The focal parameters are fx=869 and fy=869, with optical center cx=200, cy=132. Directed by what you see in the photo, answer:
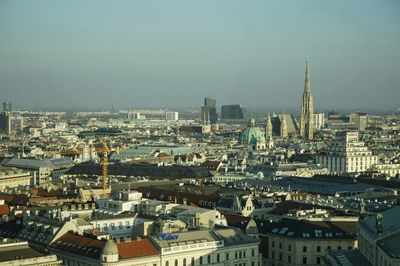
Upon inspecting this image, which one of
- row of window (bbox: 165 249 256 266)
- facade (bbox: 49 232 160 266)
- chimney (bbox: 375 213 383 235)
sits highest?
chimney (bbox: 375 213 383 235)

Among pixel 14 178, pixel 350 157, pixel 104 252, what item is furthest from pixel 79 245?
pixel 350 157

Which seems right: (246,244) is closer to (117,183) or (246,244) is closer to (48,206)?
(48,206)

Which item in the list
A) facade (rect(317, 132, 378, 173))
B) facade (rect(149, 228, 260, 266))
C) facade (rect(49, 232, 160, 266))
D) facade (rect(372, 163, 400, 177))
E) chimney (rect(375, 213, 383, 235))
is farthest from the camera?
facade (rect(317, 132, 378, 173))

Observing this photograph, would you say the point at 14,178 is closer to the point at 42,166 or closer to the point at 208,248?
the point at 42,166

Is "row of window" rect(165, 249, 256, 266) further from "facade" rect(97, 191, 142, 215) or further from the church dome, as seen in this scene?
the church dome

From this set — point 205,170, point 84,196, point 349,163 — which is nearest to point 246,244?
point 84,196

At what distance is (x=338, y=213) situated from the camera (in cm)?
6762

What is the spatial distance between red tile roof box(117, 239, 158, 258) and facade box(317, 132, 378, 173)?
8472cm

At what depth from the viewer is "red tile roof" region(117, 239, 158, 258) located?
2008 inches

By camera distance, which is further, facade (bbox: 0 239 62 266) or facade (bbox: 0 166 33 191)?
facade (bbox: 0 166 33 191)

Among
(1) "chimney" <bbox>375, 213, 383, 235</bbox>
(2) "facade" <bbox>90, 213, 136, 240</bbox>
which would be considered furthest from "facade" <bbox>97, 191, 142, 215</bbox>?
(1) "chimney" <bbox>375, 213, 383, 235</bbox>

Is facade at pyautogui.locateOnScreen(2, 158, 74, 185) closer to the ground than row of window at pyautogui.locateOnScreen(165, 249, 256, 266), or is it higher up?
closer to the ground

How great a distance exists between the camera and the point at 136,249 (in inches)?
2036

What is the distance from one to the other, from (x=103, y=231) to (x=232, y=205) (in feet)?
57.9
